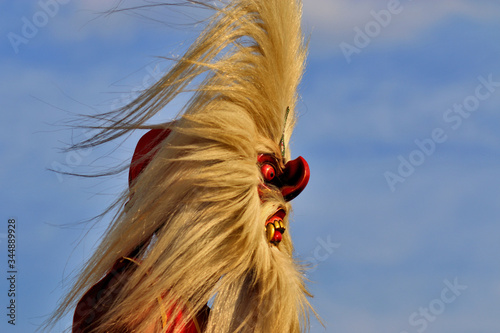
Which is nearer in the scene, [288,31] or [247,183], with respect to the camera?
[247,183]

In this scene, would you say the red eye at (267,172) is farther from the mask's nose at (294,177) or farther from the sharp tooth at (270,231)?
the sharp tooth at (270,231)

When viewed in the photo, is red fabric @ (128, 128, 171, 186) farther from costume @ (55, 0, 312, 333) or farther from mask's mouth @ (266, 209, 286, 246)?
mask's mouth @ (266, 209, 286, 246)

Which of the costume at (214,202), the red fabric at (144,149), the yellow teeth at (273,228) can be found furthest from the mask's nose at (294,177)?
the red fabric at (144,149)

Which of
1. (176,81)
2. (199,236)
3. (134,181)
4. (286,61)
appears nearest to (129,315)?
(199,236)

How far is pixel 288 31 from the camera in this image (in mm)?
2818

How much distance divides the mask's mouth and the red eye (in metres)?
0.15

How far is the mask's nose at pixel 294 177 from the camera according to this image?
108 inches

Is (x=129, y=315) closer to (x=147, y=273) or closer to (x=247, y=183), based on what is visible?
(x=147, y=273)

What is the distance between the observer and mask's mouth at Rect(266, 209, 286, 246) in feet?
8.65

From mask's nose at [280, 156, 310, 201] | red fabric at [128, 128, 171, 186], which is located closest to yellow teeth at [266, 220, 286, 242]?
mask's nose at [280, 156, 310, 201]

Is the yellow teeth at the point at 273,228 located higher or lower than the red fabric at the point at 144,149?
lower

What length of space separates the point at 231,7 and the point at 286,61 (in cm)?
37

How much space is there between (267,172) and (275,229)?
0.25 m

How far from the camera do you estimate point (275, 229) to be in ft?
8.70
